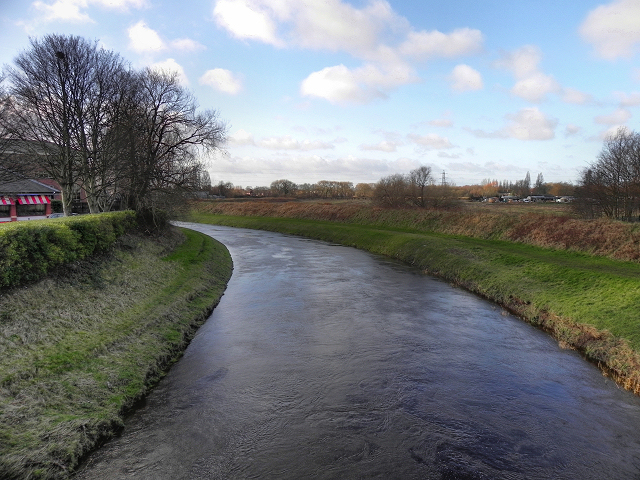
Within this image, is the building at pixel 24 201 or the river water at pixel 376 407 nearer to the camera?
the river water at pixel 376 407

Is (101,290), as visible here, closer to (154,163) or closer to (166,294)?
(166,294)

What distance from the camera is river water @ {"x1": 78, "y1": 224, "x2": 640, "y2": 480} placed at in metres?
7.05

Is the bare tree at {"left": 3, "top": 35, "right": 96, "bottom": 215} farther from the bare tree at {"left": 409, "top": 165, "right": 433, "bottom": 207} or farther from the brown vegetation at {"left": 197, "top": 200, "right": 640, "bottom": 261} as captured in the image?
the bare tree at {"left": 409, "top": 165, "right": 433, "bottom": 207}

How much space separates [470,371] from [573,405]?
2.42m

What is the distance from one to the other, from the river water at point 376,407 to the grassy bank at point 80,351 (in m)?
0.60

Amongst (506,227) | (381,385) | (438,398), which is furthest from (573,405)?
(506,227)

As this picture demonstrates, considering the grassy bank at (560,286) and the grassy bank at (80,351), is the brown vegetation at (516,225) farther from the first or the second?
the grassy bank at (80,351)

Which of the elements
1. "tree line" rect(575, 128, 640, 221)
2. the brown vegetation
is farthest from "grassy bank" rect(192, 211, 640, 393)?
"tree line" rect(575, 128, 640, 221)

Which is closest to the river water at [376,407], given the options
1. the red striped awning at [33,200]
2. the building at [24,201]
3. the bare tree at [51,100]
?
the bare tree at [51,100]

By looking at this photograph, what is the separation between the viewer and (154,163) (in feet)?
97.3

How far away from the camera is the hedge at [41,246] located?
440 inches

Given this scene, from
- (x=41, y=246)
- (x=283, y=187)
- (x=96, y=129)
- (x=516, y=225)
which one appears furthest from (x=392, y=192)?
(x=283, y=187)

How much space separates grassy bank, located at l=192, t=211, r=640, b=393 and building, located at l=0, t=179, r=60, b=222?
1298 inches

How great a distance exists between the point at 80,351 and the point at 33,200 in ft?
116
